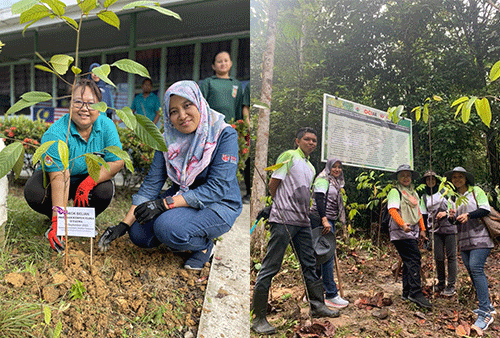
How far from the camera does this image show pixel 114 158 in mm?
2359

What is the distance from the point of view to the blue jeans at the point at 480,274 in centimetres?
160

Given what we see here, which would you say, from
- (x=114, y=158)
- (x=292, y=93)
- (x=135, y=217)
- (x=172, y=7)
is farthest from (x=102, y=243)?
(x=172, y=7)

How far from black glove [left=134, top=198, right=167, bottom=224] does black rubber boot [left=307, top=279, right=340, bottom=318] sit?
0.95 meters

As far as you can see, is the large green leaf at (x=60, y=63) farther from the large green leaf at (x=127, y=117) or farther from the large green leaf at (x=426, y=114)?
the large green leaf at (x=426, y=114)

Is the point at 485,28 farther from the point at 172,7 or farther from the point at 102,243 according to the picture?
the point at 172,7

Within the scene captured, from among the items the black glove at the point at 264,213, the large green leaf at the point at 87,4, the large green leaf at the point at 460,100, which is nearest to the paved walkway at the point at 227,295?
the black glove at the point at 264,213

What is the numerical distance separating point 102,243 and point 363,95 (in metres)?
1.73

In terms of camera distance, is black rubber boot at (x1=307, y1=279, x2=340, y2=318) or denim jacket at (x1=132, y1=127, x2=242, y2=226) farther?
denim jacket at (x1=132, y1=127, x2=242, y2=226)

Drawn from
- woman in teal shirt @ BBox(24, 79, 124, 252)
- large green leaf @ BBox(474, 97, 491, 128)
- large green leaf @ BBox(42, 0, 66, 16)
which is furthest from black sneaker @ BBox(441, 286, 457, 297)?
large green leaf @ BBox(42, 0, 66, 16)

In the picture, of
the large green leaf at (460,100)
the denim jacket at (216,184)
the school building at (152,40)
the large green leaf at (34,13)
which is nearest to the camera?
the large green leaf at (460,100)

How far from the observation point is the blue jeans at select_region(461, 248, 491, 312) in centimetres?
160

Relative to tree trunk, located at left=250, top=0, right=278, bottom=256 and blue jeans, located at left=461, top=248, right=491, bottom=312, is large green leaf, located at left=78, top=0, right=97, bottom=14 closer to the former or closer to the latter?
tree trunk, located at left=250, top=0, right=278, bottom=256

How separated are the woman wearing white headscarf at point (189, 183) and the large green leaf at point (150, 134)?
0.24 meters

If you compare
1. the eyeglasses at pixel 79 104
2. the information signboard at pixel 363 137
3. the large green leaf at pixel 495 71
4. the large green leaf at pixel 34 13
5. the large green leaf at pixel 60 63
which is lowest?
the information signboard at pixel 363 137
